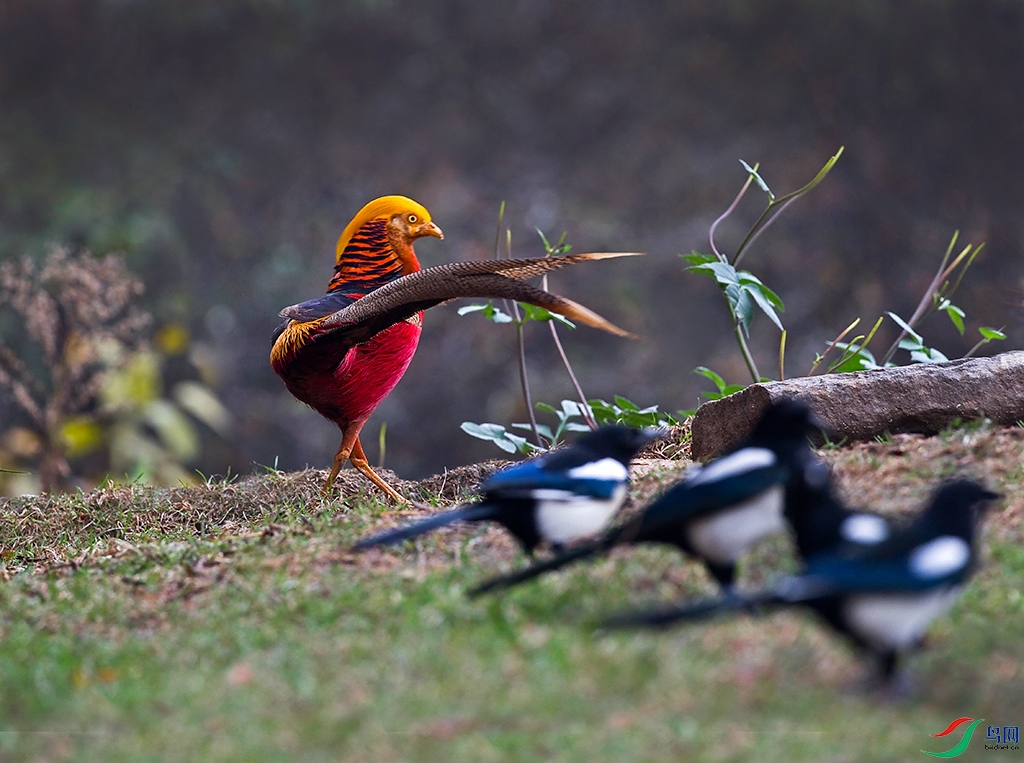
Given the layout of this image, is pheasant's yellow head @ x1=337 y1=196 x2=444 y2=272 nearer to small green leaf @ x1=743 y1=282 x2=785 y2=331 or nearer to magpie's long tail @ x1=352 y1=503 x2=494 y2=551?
small green leaf @ x1=743 y1=282 x2=785 y2=331

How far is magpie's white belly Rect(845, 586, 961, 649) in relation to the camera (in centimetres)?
208

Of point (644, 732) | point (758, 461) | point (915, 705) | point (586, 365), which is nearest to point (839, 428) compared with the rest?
point (758, 461)

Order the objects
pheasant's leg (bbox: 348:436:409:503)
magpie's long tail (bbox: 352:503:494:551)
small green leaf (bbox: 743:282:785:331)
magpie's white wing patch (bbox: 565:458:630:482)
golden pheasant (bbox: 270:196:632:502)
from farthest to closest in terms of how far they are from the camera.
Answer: small green leaf (bbox: 743:282:785:331)
pheasant's leg (bbox: 348:436:409:503)
golden pheasant (bbox: 270:196:632:502)
magpie's white wing patch (bbox: 565:458:630:482)
magpie's long tail (bbox: 352:503:494:551)

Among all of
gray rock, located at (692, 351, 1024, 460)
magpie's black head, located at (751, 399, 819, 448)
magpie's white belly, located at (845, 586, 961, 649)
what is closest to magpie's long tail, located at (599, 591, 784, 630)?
magpie's white belly, located at (845, 586, 961, 649)

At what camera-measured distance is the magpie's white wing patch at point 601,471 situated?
2.84 metres

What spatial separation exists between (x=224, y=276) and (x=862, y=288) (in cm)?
541

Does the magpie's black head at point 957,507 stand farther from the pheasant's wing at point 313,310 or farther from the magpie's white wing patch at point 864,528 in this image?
Answer: the pheasant's wing at point 313,310

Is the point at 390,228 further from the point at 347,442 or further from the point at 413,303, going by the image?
the point at 413,303

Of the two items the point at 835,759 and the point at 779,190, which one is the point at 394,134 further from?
the point at 835,759

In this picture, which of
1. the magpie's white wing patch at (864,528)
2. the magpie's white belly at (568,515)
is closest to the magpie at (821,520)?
the magpie's white wing patch at (864,528)

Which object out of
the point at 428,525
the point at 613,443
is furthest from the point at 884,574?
the point at 428,525

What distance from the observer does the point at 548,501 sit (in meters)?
2.80

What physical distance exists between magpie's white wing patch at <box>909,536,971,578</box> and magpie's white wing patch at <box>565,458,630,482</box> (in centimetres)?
90

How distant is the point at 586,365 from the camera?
9070 millimetres
